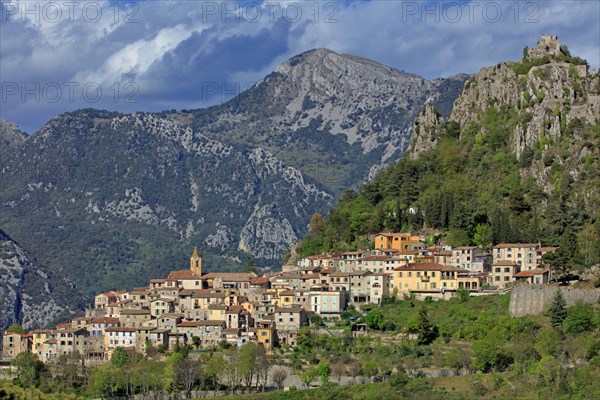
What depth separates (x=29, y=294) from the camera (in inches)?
7131

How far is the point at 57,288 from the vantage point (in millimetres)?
184625

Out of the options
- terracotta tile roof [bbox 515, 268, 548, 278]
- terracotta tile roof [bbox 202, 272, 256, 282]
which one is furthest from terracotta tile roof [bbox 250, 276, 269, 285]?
terracotta tile roof [bbox 515, 268, 548, 278]

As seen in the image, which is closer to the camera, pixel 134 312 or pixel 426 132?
pixel 134 312

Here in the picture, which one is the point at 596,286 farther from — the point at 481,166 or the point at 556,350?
the point at 481,166

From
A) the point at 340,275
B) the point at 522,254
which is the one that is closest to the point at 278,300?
the point at 340,275

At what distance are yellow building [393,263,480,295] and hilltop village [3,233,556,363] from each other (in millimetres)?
72

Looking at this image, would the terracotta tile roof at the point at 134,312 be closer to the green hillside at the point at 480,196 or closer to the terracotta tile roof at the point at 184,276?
the terracotta tile roof at the point at 184,276

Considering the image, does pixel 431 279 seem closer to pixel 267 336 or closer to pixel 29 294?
pixel 267 336

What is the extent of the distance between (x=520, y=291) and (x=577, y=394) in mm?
13556

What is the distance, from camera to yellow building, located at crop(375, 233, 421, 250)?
358ft

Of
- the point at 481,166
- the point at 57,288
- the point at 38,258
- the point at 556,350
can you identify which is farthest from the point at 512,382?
the point at 38,258

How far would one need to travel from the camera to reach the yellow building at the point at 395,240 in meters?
109

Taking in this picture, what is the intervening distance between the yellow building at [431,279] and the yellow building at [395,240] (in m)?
8.06

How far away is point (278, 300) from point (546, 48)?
41430 mm
